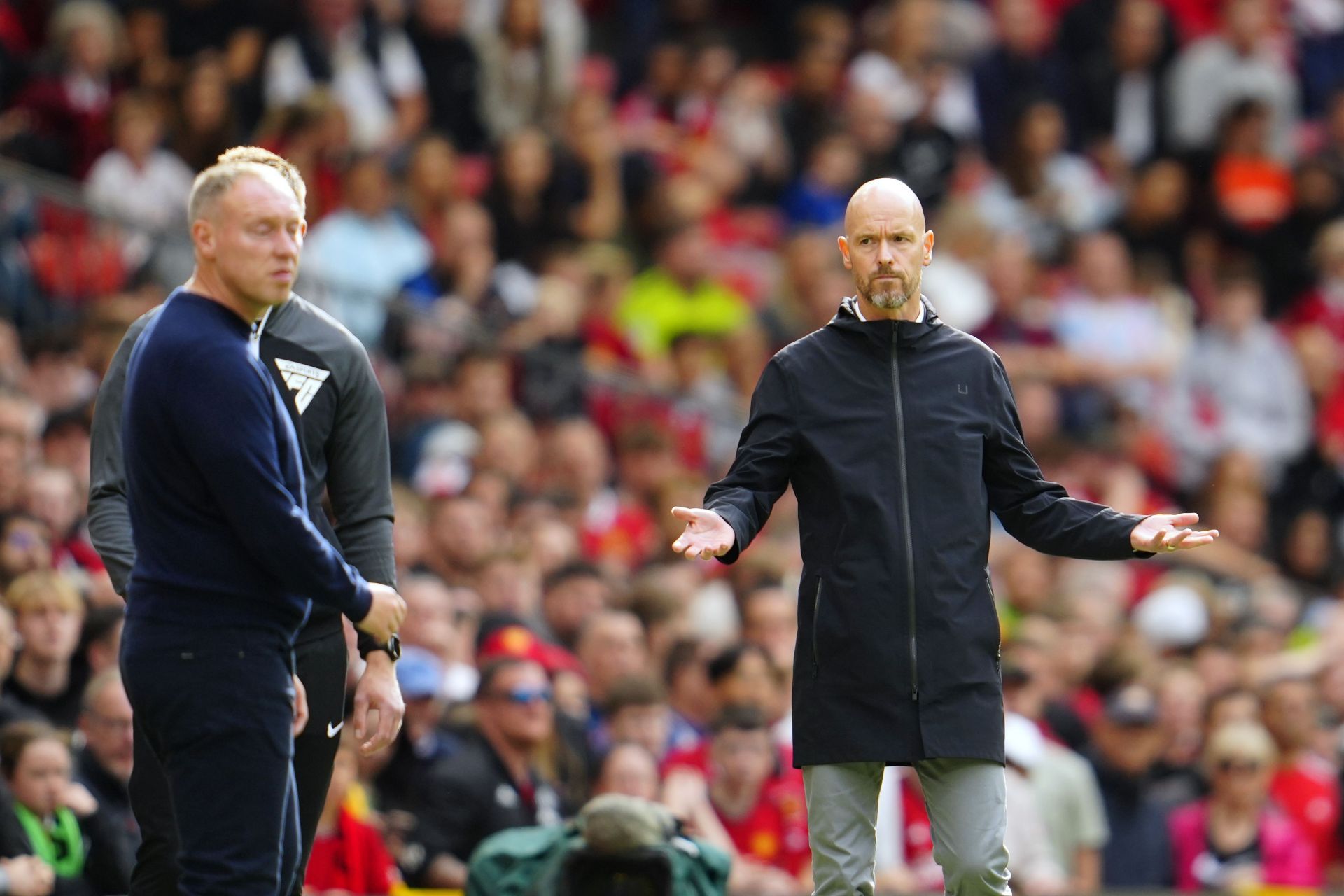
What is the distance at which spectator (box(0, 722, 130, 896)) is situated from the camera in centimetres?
759

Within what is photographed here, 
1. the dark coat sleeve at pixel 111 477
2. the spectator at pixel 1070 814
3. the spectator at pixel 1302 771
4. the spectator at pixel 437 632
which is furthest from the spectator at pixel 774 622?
the dark coat sleeve at pixel 111 477

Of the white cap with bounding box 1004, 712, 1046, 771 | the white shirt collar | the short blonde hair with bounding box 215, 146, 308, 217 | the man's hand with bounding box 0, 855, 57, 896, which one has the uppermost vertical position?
the short blonde hair with bounding box 215, 146, 308, 217

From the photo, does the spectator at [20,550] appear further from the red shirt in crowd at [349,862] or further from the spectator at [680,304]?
the spectator at [680,304]

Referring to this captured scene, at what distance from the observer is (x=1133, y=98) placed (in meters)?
17.1

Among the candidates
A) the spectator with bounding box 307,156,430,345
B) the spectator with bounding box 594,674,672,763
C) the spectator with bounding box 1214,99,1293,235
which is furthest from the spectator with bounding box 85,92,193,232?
the spectator with bounding box 1214,99,1293,235

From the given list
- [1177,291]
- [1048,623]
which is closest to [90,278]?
[1048,623]

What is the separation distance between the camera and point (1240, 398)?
50.2ft

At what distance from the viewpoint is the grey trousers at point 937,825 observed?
223 inches

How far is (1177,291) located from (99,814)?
404 inches

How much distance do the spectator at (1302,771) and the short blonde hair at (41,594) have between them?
5993 millimetres

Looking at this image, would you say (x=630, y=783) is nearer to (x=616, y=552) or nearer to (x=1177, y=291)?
(x=616, y=552)

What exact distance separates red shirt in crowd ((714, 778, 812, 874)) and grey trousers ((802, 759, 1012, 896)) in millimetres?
3484

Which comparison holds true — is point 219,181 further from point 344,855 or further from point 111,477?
point 344,855

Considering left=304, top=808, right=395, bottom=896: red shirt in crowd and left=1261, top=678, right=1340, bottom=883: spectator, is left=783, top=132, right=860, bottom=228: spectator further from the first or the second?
left=304, top=808, right=395, bottom=896: red shirt in crowd
